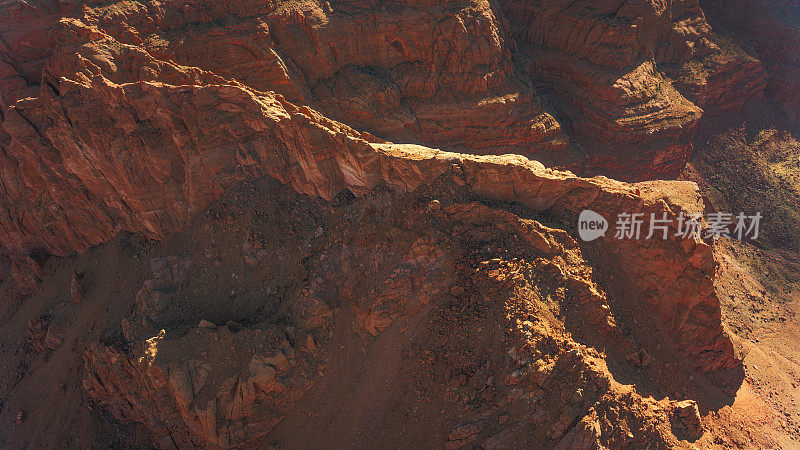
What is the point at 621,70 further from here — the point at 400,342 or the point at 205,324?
the point at 205,324

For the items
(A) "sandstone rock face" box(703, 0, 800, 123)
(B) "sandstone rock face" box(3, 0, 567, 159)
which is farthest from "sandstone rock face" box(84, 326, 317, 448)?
(A) "sandstone rock face" box(703, 0, 800, 123)

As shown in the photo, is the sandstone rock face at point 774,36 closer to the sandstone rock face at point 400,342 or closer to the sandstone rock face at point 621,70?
the sandstone rock face at point 621,70

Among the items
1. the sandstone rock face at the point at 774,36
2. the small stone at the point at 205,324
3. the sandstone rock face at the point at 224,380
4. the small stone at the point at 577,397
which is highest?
the sandstone rock face at the point at 774,36

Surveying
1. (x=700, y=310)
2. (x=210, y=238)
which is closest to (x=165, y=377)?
(x=210, y=238)

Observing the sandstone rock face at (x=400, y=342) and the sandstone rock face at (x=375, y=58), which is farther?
the sandstone rock face at (x=375, y=58)

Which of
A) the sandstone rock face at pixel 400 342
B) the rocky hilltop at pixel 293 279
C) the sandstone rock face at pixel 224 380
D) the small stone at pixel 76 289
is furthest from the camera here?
the small stone at pixel 76 289

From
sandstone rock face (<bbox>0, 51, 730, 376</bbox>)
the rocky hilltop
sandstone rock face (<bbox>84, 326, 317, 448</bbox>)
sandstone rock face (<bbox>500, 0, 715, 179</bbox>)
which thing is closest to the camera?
the rocky hilltop

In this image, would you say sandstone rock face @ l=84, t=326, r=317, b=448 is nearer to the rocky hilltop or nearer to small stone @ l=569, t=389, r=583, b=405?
the rocky hilltop

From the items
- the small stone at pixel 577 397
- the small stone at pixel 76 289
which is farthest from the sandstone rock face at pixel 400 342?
the small stone at pixel 76 289
